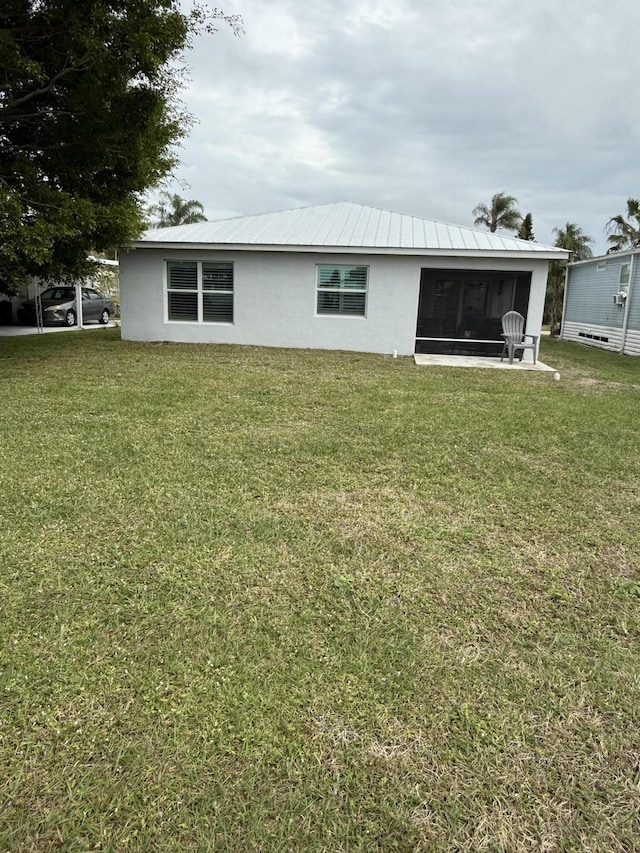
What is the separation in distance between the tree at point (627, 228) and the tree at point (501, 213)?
17.6 ft

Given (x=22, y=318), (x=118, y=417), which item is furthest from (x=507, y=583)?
(x=22, y=318)

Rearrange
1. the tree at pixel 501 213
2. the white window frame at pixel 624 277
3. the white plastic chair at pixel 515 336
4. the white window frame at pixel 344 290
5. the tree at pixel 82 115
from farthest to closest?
the tree at pixel 501 213 < the white window frame at pixel 624 277 < the white window frame at pixel 344 290 < the white plastic chair at pixel 515 336 < the tree at pixel 82 115

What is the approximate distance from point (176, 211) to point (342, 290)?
2270 cm

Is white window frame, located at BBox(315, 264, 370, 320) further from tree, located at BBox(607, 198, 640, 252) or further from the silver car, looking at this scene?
tree, located at BBox(607, 198, 640, 252)

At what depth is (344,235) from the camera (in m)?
13.3

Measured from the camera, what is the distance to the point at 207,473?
175 inches

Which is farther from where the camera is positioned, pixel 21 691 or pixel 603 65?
pixel 603 65

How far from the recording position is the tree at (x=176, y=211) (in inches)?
1247

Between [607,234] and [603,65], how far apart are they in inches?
677

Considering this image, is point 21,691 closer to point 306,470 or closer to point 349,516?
point 349,516

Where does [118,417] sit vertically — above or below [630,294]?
below

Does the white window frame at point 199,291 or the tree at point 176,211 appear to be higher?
the tree at point 176,211

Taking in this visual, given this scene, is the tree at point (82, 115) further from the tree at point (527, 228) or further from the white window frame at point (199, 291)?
the tree at point (527, 228)

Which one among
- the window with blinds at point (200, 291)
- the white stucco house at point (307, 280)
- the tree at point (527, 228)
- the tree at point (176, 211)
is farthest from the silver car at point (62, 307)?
the tree at point (527, 228)
